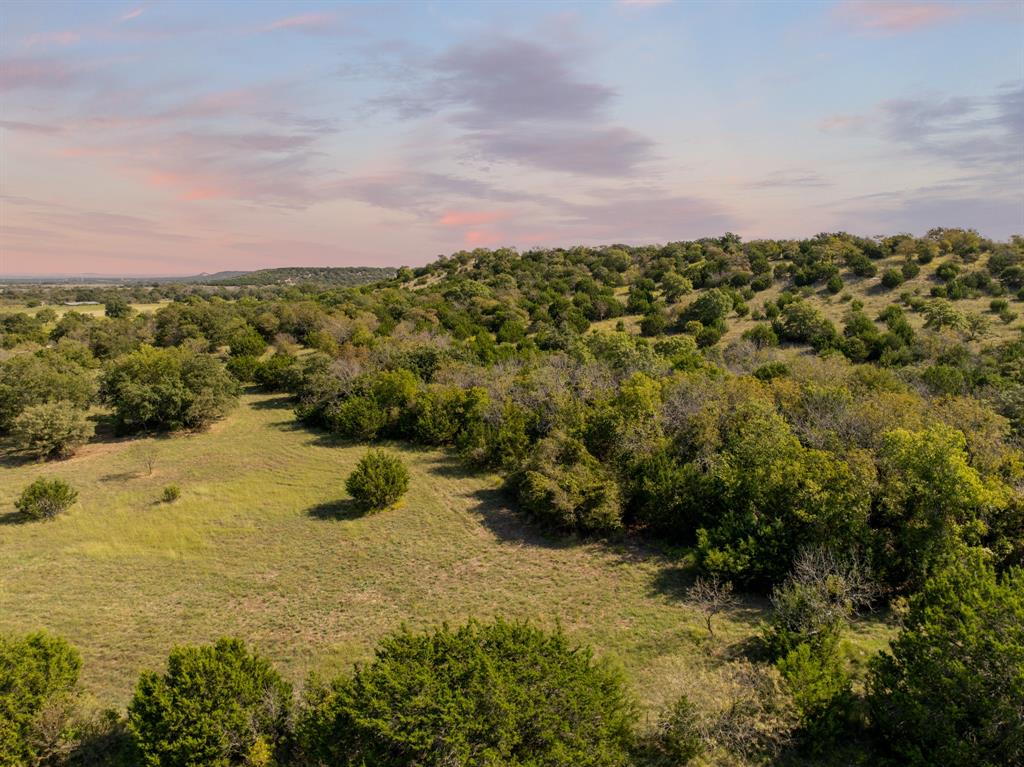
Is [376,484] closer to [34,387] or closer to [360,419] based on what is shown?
[360,419]

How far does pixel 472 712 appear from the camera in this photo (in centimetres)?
880

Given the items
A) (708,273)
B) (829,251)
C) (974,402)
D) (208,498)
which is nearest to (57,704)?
(208,498)

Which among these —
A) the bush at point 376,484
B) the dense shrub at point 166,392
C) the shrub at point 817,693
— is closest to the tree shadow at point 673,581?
the shrub at point 817,693

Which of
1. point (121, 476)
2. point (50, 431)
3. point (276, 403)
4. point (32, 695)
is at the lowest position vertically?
point (121, 476)

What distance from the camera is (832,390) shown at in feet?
77.6

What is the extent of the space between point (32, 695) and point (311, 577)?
27.1ft

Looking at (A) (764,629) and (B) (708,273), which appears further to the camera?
(B) (708,273)

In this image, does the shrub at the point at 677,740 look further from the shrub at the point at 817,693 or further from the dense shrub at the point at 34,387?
the dense shrub at the point at 34,387

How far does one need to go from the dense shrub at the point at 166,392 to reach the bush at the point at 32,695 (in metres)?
25.6

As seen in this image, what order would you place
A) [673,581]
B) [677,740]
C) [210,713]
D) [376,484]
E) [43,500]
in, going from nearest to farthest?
1. [210,713]
2. [677,740]
3. [673,581]
4. [43,500]
5. [376,484]

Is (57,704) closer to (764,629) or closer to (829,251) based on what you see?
(764,629)

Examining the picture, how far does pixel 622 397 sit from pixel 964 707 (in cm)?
1860

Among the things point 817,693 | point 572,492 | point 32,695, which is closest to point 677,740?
point 817,693

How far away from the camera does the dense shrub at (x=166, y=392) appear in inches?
1330
